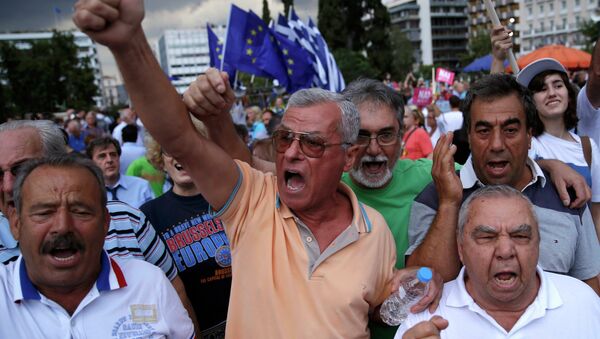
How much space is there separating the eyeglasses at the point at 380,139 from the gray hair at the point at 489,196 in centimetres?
72

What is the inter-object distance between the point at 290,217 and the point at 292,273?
0.24m

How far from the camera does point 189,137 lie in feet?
6.66

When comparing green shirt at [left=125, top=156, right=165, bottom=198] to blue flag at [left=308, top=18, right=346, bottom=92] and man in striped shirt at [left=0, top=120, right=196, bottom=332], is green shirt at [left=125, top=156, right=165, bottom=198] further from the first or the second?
blue flag at [left=308, top=18, right=346, bottom=92]

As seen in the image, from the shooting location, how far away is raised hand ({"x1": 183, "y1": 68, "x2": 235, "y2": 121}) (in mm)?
2072

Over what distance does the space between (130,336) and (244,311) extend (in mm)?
A: 464

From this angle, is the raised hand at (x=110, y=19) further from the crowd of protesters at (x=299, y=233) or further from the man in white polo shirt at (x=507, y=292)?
the man in white polo shirt at (x=507, y=292)

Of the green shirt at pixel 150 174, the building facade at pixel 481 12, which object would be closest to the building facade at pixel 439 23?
the building facade at pixel 481 12

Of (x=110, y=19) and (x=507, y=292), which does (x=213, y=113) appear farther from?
(x=507, y=292)

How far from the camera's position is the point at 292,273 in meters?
2.18

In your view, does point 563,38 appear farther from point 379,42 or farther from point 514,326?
point 514,326

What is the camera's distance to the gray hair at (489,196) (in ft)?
7.69

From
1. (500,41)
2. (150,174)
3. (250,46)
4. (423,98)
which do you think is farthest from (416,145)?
(423,98)

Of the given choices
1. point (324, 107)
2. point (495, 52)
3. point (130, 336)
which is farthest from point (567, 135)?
point (130, 336)

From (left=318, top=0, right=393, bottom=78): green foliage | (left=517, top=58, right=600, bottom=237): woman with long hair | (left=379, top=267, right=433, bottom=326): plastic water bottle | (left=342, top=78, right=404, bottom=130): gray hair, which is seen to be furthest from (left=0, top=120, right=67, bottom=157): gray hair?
(left=318, top=0, right=393, bottom=78): green foliage
